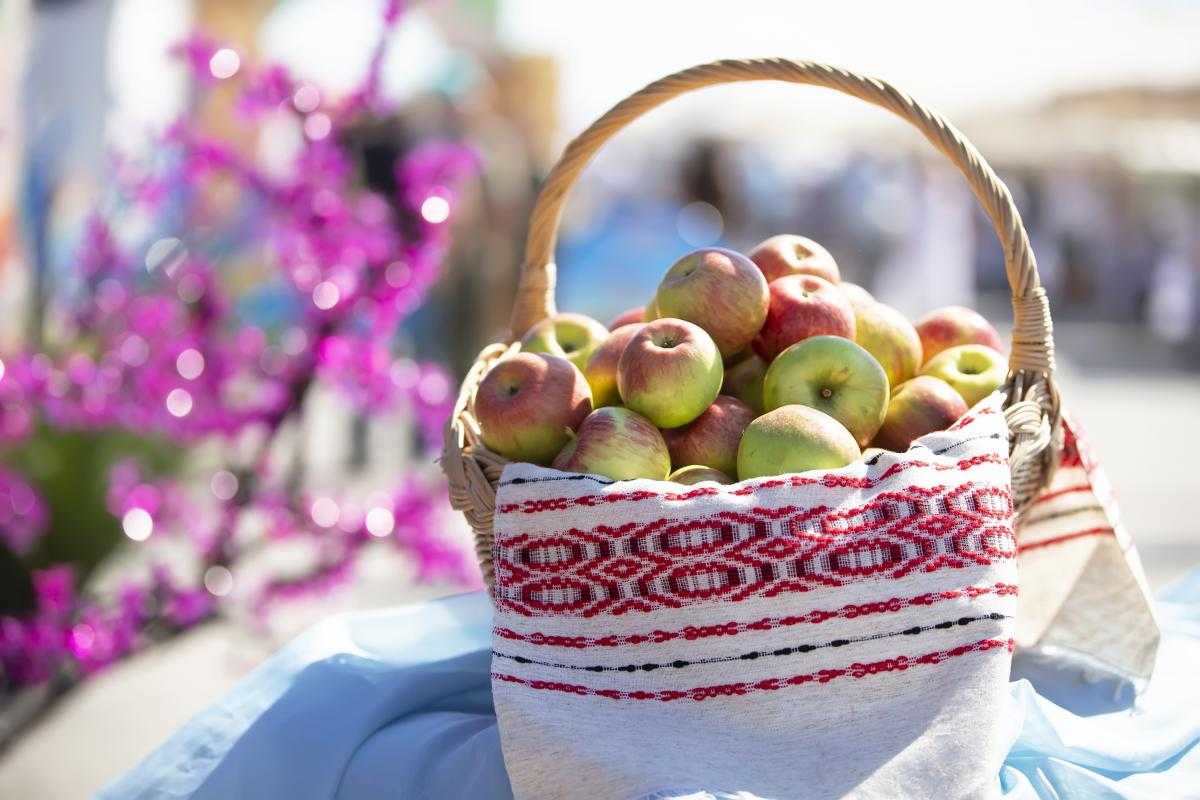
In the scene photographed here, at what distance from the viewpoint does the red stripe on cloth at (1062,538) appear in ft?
4.77

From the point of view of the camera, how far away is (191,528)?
2.42 meters

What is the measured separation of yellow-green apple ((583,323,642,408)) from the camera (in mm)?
1537

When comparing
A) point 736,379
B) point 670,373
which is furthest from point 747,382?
point 670,373

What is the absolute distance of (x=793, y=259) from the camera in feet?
5.57

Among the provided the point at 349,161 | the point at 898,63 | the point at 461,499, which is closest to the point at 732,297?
the point at 461,499

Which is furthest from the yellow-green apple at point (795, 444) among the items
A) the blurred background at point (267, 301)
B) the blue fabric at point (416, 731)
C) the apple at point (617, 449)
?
the blurred background at point (267, 301)

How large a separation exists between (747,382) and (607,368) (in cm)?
21

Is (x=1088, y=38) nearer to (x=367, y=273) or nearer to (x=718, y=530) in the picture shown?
(x=367, y=273)

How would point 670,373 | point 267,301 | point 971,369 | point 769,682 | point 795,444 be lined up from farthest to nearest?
point 267,301 < point 971,369 < point 670,373 < point 795,444 < point 769,682

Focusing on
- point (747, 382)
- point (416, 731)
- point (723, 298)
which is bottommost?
point (416, 731)

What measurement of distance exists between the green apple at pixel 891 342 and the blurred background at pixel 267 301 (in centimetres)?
35

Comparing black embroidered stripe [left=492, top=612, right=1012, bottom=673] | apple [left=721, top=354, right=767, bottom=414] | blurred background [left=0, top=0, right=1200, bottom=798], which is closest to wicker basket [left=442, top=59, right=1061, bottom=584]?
blurred background [left=0, top=0, right=1200, bottom=798]

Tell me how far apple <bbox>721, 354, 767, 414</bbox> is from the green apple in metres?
0.14

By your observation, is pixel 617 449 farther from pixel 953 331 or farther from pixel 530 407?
pixel 953 331
